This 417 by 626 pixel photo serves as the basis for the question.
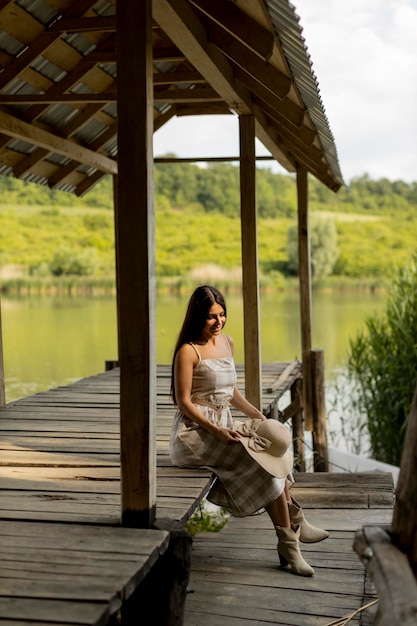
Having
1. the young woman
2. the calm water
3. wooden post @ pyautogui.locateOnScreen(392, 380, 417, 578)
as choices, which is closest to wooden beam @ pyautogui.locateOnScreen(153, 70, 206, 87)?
the young woman

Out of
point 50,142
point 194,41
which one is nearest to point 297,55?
point 194,41

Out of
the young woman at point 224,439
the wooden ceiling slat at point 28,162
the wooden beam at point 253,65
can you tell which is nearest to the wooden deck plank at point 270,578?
the young woman at point 224,439

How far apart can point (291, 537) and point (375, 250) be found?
3251 cm

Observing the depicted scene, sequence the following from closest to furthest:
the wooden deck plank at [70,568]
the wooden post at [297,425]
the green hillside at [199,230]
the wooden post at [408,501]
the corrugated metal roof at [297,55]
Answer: the wooden post at [408,501], the wooden deck plank at [70,568], the corrugated metal roof at [297,55], the wooden post at [297,425], the green hillside at [199,230]

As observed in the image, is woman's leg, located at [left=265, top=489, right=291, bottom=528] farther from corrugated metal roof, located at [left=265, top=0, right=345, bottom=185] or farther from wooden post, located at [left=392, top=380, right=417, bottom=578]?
corrugated metal roof, located at [left=265, top=0, right=345, bottom=185]

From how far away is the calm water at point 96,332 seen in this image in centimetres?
1962

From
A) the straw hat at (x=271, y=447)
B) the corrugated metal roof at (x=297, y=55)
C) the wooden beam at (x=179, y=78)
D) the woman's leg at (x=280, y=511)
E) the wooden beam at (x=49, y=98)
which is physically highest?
the wooden beam at (x=179, y=78)

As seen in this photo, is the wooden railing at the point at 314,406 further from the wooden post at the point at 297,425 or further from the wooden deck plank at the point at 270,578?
the wooden deck plank at the point at 270,578

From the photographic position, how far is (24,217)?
31016mm

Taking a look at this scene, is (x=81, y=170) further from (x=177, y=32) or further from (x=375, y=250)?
(x=375, y=250)

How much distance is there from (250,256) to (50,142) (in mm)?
Result: 1836

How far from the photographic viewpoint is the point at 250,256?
5457 millimetres

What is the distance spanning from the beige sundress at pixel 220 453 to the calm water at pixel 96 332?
11.1m

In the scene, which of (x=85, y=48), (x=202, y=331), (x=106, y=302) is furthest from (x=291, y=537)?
(x=106, y=302)
